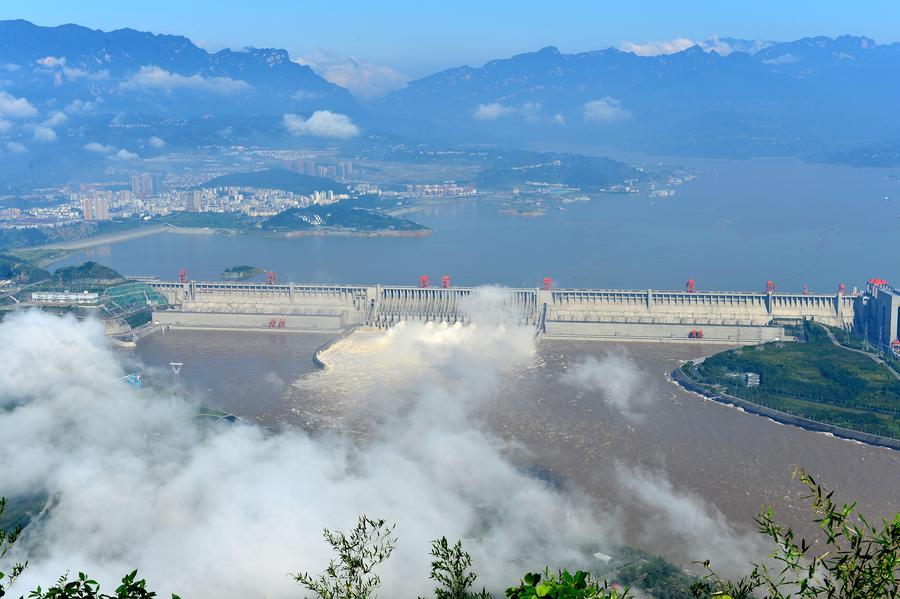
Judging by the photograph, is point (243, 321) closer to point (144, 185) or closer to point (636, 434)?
point (636, 434)

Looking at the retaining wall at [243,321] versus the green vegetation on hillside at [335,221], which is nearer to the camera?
the retaining wall at [243,321]

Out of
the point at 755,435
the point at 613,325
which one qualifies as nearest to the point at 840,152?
the point at 613,325

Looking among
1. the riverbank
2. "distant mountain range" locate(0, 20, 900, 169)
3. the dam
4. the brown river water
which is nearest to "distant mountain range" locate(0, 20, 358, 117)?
"distant mountain range" locate(0, 20, 900, 169)

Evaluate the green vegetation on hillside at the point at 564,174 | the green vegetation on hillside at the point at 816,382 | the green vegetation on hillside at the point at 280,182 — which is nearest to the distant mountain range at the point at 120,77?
the green vegetation on hillside at the point at 280,182

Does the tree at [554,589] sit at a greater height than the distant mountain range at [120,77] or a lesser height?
lesser

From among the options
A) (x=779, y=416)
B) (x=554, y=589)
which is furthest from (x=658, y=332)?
(x=554, y=589)

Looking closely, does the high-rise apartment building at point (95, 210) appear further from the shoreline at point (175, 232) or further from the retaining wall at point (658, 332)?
the retaining wall at point (658, 332)

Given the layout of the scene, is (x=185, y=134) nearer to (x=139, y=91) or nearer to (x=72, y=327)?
(x=139, y=91)
